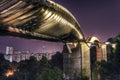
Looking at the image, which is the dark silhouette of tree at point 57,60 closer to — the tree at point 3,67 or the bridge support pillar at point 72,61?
the tree at point 3,67

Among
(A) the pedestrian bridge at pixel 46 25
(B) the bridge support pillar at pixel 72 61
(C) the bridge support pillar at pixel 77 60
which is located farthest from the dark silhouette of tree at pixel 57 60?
(A) the pedestrian bridge at pixel 46 25

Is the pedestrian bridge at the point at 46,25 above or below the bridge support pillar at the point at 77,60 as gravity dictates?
above

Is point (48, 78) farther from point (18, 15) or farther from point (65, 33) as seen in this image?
point (18, 15)

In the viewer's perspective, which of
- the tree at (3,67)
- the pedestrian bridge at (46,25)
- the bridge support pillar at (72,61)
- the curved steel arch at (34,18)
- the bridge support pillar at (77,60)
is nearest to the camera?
the curved steel arch at (34,18)

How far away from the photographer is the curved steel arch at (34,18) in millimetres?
33688

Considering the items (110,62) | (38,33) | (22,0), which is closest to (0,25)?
(22,0)

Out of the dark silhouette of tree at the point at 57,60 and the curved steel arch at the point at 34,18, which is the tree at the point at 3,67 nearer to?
the dark silhouette of tree at the point at 57,60

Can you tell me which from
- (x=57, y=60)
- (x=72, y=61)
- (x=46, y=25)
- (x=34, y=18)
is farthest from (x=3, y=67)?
(x=34, y=18)

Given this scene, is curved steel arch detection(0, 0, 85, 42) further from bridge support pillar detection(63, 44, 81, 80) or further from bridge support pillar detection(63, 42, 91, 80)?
bridge support pillar detection(63, 44, 81, 80)

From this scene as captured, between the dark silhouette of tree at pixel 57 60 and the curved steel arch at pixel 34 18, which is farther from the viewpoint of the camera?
the dark silhouette of tree at pixel 57 60

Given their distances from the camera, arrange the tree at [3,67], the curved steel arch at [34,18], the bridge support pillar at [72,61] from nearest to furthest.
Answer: the curved steel arch at [34,18] < the bridge support pillar at [72,61] < the tree at [3,67]

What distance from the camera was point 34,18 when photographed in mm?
38938

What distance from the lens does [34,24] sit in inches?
1650

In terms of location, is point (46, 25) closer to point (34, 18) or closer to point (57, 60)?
point (34, 18)
